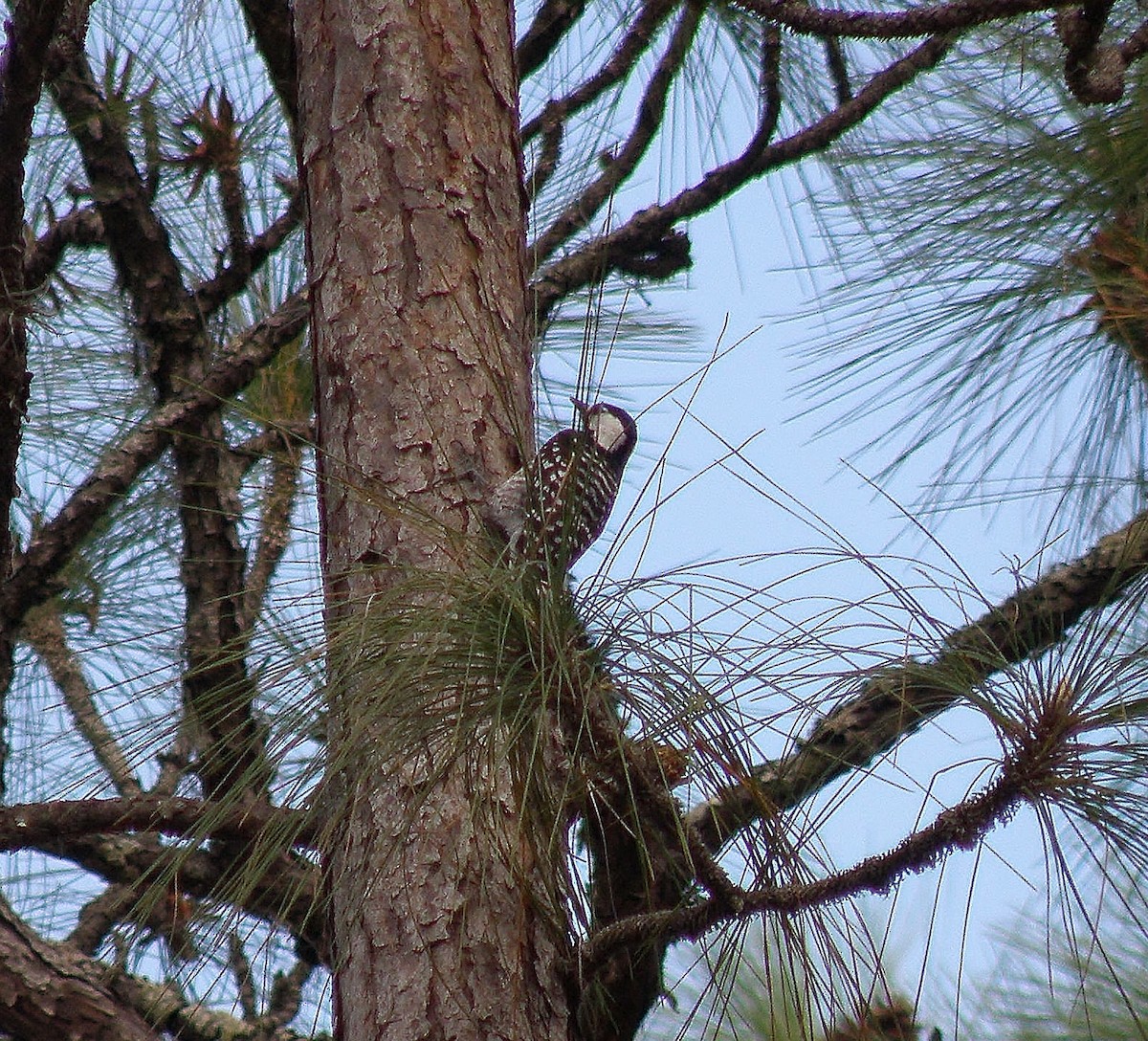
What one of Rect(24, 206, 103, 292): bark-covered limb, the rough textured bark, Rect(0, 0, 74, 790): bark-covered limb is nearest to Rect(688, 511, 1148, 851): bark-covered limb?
the rough textured bark

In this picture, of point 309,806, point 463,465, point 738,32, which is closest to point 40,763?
point 463,465

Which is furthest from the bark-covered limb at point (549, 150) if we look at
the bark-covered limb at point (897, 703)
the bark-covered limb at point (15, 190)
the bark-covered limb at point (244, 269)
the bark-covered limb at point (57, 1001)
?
the bark-covered limb at point (57, 1001)

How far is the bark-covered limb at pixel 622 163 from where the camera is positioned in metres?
2.71

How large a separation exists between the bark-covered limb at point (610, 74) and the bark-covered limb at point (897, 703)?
1.52 meters

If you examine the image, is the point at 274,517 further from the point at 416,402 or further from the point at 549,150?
the point at 416,402

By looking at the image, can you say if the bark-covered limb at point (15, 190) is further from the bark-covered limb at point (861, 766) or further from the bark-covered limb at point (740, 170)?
the bark-covered limb at point (861, 766)

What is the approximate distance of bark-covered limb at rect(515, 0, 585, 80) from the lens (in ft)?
9.25

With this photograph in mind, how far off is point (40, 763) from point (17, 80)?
1300 mm

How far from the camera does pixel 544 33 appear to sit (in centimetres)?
286

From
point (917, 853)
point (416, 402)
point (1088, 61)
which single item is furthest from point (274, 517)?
point (917, 853)

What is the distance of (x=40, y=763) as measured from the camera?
9.20 feet

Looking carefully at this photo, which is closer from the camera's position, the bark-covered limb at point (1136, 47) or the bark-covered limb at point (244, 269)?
the bark-covered limb at point (1136, 47)

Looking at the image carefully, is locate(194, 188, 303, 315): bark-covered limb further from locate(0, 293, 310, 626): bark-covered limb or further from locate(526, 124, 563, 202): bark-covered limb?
locate(526, 124, 563, 202): bark-covered limb

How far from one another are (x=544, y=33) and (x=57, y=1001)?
75.3 inches
